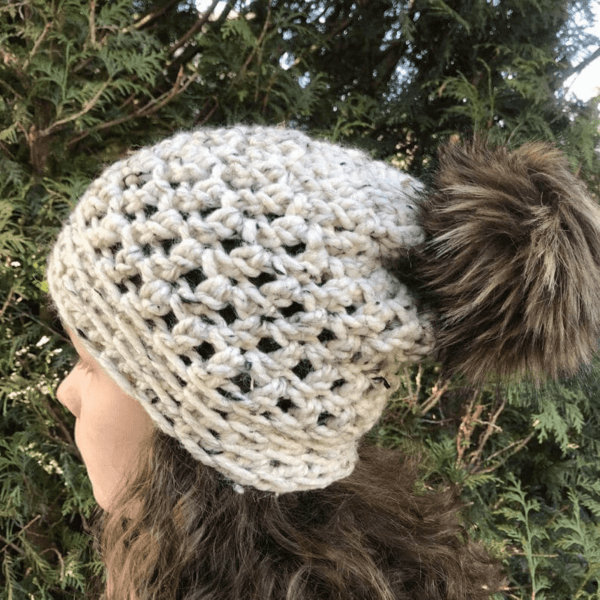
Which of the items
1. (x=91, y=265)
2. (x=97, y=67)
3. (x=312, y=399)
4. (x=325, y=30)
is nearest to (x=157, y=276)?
(x=91, y=265)

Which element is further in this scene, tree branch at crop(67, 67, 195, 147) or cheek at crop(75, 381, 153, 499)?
tree branch at crop(67, 67, 195, 147)

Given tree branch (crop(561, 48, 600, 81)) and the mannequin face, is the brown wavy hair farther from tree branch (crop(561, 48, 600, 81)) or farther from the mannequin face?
tree branch (crop(561, 48, 600, 81))

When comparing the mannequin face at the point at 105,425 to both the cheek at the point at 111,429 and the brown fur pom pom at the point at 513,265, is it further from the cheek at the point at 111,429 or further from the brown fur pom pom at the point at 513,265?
the brown fur pom pom at the point at 513,265

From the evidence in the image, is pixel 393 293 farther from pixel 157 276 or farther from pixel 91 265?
pixel 91 265

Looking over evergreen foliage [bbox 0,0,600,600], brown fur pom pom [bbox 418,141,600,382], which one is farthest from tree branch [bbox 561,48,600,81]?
brown fur pom pom [bbox 418,141,600,382]

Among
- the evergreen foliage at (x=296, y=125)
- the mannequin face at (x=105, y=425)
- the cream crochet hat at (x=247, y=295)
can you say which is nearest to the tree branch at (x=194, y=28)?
the evergreen foliage at (x=296, y=125)

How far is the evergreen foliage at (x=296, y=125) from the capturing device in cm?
132

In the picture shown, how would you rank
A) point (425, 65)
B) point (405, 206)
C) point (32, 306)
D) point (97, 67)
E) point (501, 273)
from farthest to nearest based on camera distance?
point (425, 65)
point (32, 306)
point (97, 67)
point (405, 206)
point (501, 273)

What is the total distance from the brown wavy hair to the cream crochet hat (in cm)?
8

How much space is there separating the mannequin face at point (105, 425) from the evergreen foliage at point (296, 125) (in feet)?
1.31

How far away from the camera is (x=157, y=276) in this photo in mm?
743

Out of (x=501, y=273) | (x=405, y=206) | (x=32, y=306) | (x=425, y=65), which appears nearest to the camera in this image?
(x=501, y=273)

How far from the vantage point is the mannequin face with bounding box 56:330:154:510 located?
90 cm

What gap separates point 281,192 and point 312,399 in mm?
308
